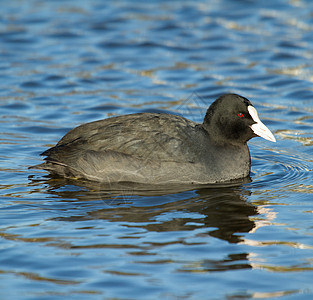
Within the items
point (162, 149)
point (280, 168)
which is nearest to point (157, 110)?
point (280, 168)

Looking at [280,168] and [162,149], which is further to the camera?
[280,168]

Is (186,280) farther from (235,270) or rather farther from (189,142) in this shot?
(189,142)

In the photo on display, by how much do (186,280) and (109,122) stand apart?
122 inches

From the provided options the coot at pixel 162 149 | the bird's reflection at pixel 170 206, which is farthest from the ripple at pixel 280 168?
the bird's reflection at pixel 170 206

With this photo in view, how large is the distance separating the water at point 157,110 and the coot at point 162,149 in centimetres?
27

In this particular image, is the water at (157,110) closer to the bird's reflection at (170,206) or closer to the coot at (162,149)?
the bird's reflection at (170,206)

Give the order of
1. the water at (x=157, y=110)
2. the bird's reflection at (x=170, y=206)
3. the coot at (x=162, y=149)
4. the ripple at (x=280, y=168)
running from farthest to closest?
the ripple at (x=280, y=168), the coot at (x=162, y=149), the bird's reflection at (x=170, y=206), the water at (x=157, y=110)

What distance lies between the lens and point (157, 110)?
10.6 m

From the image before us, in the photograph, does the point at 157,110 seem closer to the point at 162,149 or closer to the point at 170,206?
the point at 162,149

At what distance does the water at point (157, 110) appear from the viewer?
509 centimetres

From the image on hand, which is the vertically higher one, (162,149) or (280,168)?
(162,149)

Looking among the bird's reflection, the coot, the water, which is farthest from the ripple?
the bird's reflection

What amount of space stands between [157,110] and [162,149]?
3.32m

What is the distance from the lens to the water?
16.7 ft
